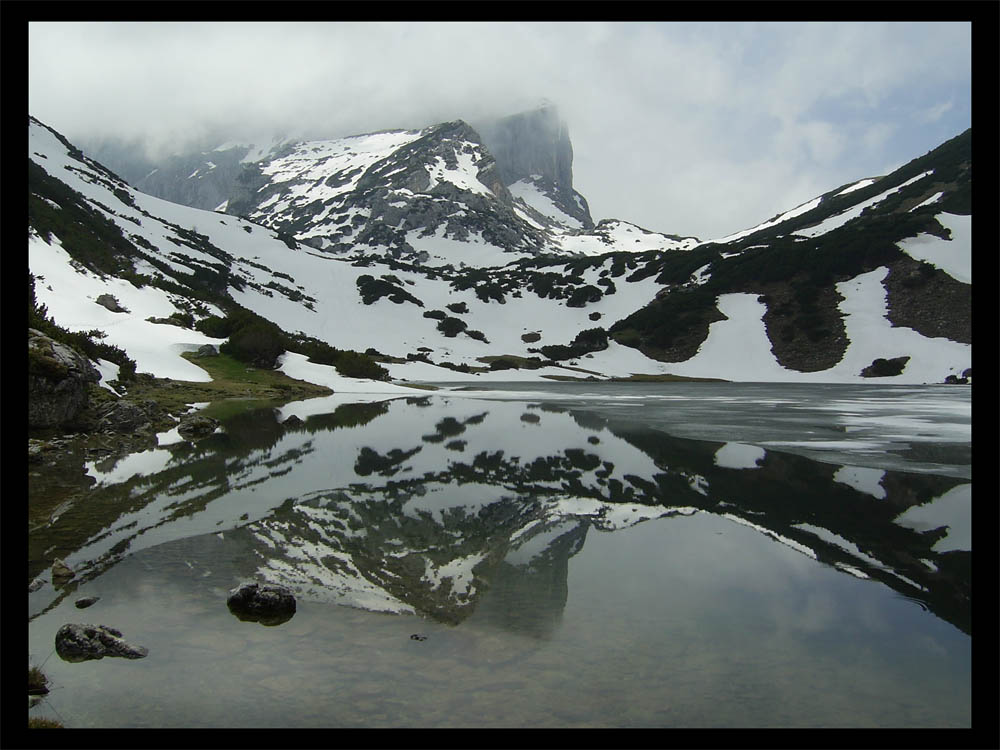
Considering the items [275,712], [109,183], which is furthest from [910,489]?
[109,183]

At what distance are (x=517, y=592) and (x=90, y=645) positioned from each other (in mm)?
4246

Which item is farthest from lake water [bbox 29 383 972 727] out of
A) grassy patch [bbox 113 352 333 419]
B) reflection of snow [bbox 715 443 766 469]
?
grassy patch [bbox 113 352 333 419]

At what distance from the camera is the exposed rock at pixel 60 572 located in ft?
22.5

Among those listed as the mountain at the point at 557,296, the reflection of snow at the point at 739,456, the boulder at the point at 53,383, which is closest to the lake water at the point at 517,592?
the reflection of snow at the point at 739,456

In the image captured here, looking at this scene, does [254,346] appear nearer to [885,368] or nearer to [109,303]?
[109,303]

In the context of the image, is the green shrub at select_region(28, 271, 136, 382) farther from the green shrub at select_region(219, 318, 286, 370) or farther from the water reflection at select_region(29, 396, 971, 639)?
the green shrub at select_region(219, 318, 286, 370)

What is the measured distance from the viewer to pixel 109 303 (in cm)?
4428

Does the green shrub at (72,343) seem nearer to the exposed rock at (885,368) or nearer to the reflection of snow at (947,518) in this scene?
the reflection of snow at (947,518)

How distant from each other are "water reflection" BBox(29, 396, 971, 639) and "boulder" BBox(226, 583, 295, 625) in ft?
1.71

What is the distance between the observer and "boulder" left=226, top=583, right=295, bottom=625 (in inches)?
238

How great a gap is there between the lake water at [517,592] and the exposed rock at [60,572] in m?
0.12

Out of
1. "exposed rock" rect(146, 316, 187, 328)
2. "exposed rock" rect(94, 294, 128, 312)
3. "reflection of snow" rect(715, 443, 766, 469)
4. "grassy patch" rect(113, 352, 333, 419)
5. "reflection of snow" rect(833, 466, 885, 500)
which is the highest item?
"exposed rock" rect(94, 294, 128, 312)

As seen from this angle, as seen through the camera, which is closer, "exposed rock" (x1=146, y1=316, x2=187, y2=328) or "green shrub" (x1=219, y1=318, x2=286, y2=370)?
"green shrub" (x1=219, y1=318, x2=286, y2=370)

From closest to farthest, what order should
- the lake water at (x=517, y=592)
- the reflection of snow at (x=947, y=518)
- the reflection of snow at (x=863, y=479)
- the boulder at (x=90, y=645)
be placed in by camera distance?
the lake water at (x=517, y=592) < the boulder at (x=90, y=645) < the reflection of snow at (x=947, y=518) < the reflection of snow at (x=863, y=479)
